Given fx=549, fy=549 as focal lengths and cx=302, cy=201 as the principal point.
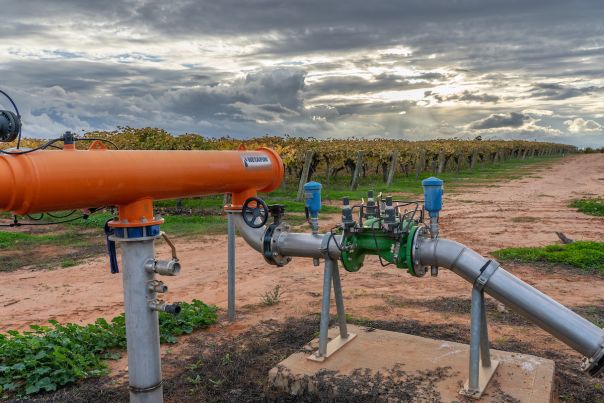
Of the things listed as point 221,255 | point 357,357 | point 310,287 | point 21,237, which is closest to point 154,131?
point 21,237

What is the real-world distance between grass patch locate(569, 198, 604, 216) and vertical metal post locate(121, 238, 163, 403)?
12575 millimetres

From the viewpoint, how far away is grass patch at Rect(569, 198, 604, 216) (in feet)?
43.8

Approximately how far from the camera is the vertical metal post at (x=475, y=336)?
3.67 meters

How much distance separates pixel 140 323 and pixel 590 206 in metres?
13.6

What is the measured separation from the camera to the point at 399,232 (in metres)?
3.84

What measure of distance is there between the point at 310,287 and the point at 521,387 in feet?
11.2

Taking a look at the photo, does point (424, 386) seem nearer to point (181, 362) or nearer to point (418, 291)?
point (181, 362)

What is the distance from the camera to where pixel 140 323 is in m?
3.27

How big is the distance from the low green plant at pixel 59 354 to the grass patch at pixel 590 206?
452 inches

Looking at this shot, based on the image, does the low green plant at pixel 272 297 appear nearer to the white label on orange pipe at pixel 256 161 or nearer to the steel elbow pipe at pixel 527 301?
the white label on orange pipe at pixel 256 161

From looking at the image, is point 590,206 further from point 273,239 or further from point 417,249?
point 273,239

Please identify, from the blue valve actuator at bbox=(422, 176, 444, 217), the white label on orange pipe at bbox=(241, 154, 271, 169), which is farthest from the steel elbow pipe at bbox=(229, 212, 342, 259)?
the blue valve actuator at bbox=(422, 176, 444, 217)

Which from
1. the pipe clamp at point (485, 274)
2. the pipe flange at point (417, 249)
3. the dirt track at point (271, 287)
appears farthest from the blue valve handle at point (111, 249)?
the pipe clamp at point (485, 274)

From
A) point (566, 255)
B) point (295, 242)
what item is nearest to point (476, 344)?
point (295, 242)
